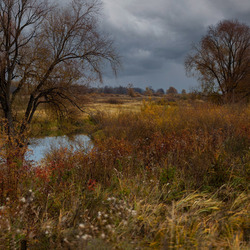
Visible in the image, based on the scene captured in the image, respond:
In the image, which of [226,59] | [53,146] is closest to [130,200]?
[53,146]

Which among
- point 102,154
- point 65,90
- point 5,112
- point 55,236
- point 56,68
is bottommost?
point 55,236

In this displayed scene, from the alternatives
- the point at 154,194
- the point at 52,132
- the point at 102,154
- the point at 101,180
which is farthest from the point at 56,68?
the point at 154,194

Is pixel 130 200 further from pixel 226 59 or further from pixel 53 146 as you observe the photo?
pixel 226 59

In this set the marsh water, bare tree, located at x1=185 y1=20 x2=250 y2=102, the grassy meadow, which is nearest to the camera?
the grassy meadow

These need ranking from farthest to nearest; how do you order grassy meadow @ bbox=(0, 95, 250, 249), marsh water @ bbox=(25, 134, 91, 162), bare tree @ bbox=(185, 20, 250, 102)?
bare tree @ bbox=(185, 20, 250, 102) → marsh water @ bbox=(25, 134, 91, 162) → grassy meadow @ bbox=(0, 95, 250, 249)

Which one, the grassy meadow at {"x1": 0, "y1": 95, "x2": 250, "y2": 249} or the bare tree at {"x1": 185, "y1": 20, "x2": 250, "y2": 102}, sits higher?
the bare tree at {"x1": 185, "y1": 20, "x2": 250, "y2": 102}

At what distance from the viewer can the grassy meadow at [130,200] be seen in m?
2.84

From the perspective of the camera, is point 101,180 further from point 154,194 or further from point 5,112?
point 5,112

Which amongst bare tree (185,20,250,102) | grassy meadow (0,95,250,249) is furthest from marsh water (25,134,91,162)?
bare tree (185,20,250,102)

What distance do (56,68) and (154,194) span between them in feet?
35.2

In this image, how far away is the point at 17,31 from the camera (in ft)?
39.0

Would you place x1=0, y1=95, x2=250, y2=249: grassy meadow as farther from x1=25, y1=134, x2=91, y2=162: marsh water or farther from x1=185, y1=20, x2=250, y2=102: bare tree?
x1=185, y1=20, x2=250, y2=102: bare tree

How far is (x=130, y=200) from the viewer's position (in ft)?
12.7

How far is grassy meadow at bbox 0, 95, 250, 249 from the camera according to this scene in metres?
2.84
